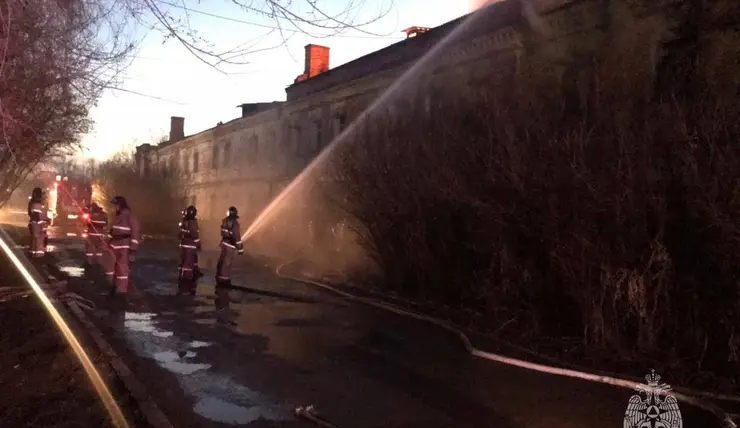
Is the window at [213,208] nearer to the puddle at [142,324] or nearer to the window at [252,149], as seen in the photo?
the window at [252,149]

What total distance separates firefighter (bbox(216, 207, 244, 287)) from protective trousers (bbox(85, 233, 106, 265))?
4274 mm

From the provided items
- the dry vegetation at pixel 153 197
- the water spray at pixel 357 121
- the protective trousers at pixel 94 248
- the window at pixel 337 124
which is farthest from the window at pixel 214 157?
the protective trousers at pixel 94 248

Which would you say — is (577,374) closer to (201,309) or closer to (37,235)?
(201,309)

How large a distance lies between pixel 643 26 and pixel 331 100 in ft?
54.3

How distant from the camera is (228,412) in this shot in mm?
5730

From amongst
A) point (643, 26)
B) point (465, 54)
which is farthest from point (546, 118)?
point (465, 54)

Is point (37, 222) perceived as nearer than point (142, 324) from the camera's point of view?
No

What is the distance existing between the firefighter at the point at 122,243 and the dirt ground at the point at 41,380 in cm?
220

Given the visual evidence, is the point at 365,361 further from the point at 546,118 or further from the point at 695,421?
the point at 546,118

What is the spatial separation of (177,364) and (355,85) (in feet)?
65.8

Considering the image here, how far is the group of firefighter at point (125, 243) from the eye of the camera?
12.0 meters

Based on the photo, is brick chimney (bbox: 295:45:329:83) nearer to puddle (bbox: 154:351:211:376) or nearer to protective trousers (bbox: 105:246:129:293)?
protective trousers (bbox: 105:246:129:293)

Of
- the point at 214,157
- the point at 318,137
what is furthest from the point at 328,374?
the point at 214,157

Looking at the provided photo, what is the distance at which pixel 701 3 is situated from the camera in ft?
38.1
